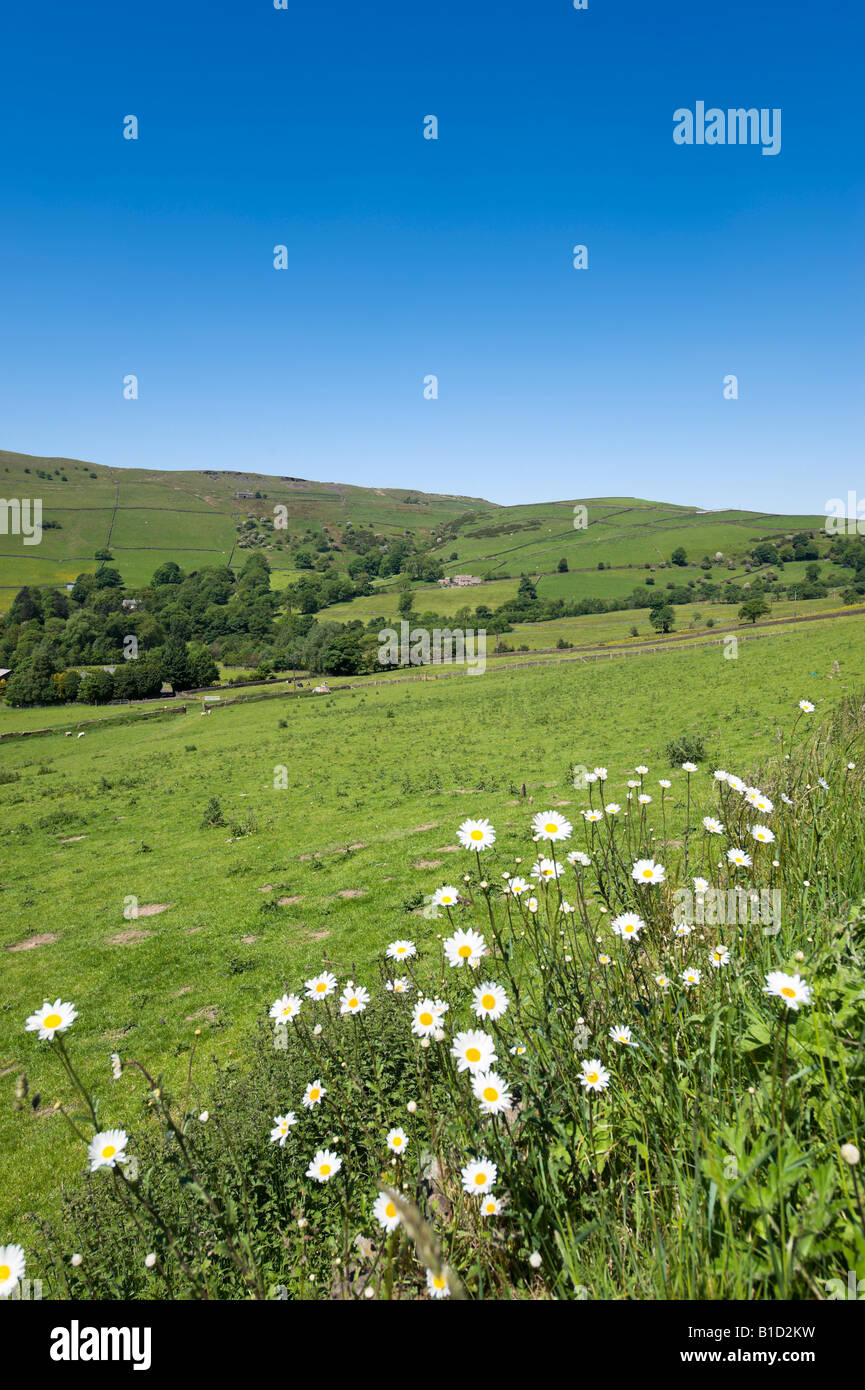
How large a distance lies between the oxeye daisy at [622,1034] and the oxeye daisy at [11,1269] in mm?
2661

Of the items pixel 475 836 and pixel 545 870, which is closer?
pixel 545 870

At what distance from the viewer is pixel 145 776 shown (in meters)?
35.7

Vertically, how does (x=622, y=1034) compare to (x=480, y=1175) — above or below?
above

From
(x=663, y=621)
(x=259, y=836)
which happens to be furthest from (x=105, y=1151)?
(x=663, y=621)

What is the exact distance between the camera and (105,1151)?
243cm

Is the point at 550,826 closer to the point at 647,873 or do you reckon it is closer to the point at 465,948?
the point at 647,873

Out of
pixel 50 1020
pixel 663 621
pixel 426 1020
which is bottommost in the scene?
pixel 426 1020

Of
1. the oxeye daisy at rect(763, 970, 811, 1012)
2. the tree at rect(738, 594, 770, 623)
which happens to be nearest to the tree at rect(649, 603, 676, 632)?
the tree at rect(738, 594, 770, 623)

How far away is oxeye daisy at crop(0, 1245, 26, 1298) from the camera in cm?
204

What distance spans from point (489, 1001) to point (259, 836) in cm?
1962

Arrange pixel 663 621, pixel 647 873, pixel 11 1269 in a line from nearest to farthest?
pixel 11 1269, pixel 647 873, pixel 663 621

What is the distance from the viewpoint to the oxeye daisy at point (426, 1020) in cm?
303
